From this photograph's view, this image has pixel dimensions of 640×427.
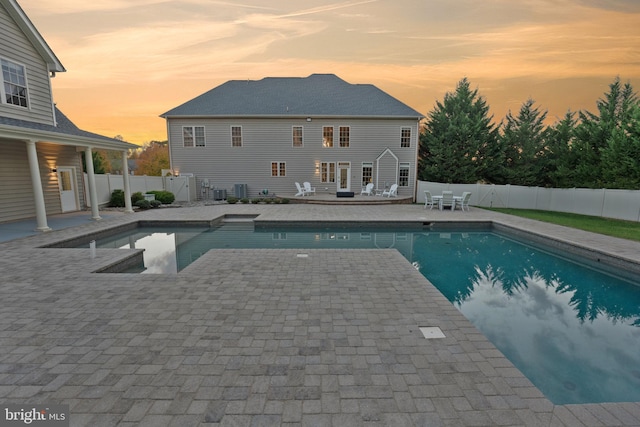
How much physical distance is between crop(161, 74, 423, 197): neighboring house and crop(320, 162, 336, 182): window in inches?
2.5

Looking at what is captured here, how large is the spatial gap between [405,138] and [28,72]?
17.7 m

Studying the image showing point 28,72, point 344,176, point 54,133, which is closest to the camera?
point 54,133

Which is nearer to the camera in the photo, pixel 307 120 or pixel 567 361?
pixel 567 361

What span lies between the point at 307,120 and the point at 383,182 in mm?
6277

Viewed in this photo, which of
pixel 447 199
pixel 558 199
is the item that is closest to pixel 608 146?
pixel 558 199

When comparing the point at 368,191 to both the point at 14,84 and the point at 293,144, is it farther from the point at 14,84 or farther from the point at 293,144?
the point at 14,84

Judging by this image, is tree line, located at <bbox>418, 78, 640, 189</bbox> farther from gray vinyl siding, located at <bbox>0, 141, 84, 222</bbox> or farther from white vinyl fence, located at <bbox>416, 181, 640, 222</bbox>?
gray vinyl siding, located at <bbox>0, 141, 84, 222</bbox>

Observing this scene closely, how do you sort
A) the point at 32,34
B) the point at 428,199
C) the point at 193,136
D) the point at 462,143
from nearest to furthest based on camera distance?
1. the point at 32,34
2. the point at 428,199
3. the point at 193,136
4. the point at 462,143

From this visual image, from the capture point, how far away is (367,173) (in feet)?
61.5

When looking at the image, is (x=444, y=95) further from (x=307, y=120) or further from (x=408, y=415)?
(x=408, y=415)

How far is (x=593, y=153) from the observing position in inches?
578

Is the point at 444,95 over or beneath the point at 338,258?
over

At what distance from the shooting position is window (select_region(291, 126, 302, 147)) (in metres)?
18.3

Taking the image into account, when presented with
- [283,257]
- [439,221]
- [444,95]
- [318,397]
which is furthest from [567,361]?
[444,95]
